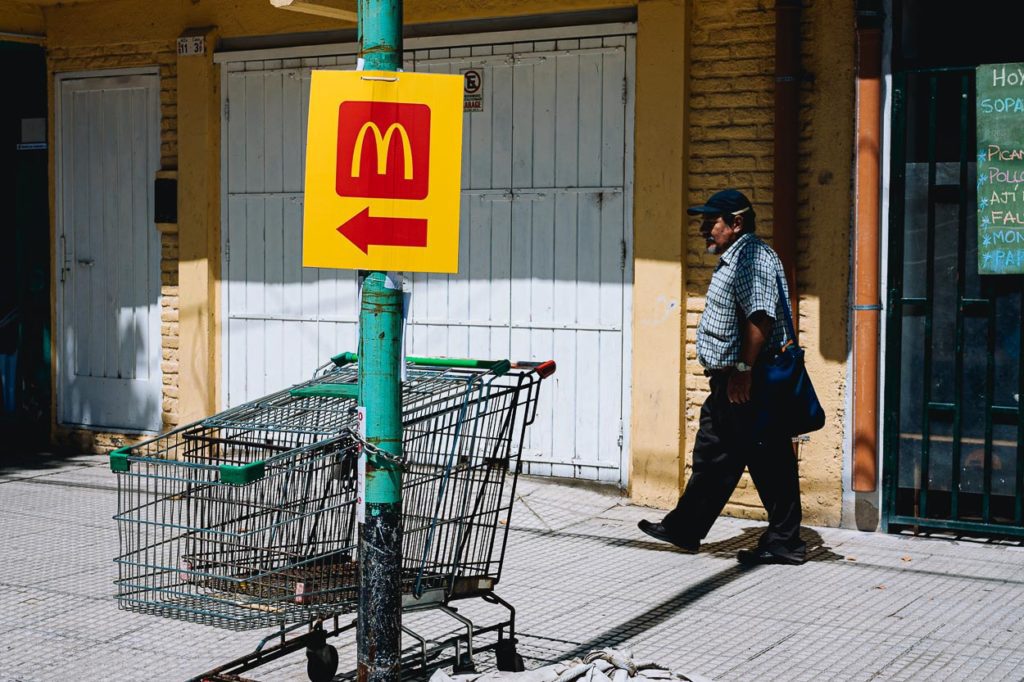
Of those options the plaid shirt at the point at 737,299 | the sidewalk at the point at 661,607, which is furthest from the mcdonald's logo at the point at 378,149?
the plaid shirt at the point at 737,299

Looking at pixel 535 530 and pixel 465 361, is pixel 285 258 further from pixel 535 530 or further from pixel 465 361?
pixel 465 361

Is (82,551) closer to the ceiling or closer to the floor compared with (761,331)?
closer to the floor

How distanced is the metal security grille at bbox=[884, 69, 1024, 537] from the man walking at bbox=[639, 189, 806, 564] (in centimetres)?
101

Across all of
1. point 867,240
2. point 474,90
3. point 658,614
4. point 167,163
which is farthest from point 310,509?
point 167,163

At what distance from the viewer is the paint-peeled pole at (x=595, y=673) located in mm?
4629

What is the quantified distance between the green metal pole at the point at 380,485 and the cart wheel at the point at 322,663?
0.85 meters

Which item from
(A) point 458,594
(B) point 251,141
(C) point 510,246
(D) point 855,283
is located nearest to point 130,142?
(B) point 251,141

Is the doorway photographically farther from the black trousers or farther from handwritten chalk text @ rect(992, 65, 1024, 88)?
handwritten chalk text @ rect(992, 65, 1024, 88)

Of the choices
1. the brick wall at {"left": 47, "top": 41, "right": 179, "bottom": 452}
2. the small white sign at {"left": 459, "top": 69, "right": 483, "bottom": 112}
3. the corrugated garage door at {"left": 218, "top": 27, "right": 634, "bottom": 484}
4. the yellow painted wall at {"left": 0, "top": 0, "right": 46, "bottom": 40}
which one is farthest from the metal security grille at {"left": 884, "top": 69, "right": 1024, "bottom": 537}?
the yellow painted wall at {"left": 0, "top": 0, "right": 46, "bottom": 40}

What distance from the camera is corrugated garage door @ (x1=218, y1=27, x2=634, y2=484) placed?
8.80 meters

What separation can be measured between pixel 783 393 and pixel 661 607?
137 cm

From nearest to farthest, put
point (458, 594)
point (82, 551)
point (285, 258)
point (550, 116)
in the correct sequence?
point (458, 594)
point (82, 551)
point (550, 116)
point (285, 258)

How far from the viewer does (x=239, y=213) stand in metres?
10.4

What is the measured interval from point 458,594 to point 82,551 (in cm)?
361
